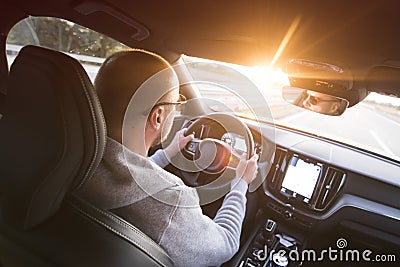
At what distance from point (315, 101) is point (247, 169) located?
549 millimetres

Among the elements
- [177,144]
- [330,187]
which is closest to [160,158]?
[177,144]

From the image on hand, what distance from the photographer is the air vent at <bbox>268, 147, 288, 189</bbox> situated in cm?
337

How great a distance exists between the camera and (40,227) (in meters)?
1.58

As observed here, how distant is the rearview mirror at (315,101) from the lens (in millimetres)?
2498

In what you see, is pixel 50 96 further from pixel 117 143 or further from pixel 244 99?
pixel 244 99

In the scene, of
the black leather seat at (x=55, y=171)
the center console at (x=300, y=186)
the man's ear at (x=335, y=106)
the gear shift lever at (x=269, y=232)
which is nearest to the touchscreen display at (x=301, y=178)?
the center console at (x=300, y=186)

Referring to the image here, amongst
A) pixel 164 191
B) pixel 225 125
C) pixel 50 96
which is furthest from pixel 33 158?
pixel 225 125

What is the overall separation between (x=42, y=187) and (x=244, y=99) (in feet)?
6.54

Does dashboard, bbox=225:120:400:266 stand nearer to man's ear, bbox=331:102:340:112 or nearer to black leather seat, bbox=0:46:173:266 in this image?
man's ear, bbox=331:102:340:112

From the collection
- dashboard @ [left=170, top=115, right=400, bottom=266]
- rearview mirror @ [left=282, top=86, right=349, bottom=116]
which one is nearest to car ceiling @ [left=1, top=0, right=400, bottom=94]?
rearview mirror @ [left=282, top=86, right=349, bottom=116]

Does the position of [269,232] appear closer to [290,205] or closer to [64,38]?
[290,205]

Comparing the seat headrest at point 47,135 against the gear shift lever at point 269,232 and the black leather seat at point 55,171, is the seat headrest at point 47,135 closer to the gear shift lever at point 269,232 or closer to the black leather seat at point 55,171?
the black leather seat at point 55,171

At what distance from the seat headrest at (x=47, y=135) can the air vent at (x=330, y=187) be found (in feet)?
6.74

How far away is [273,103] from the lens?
3.40m
